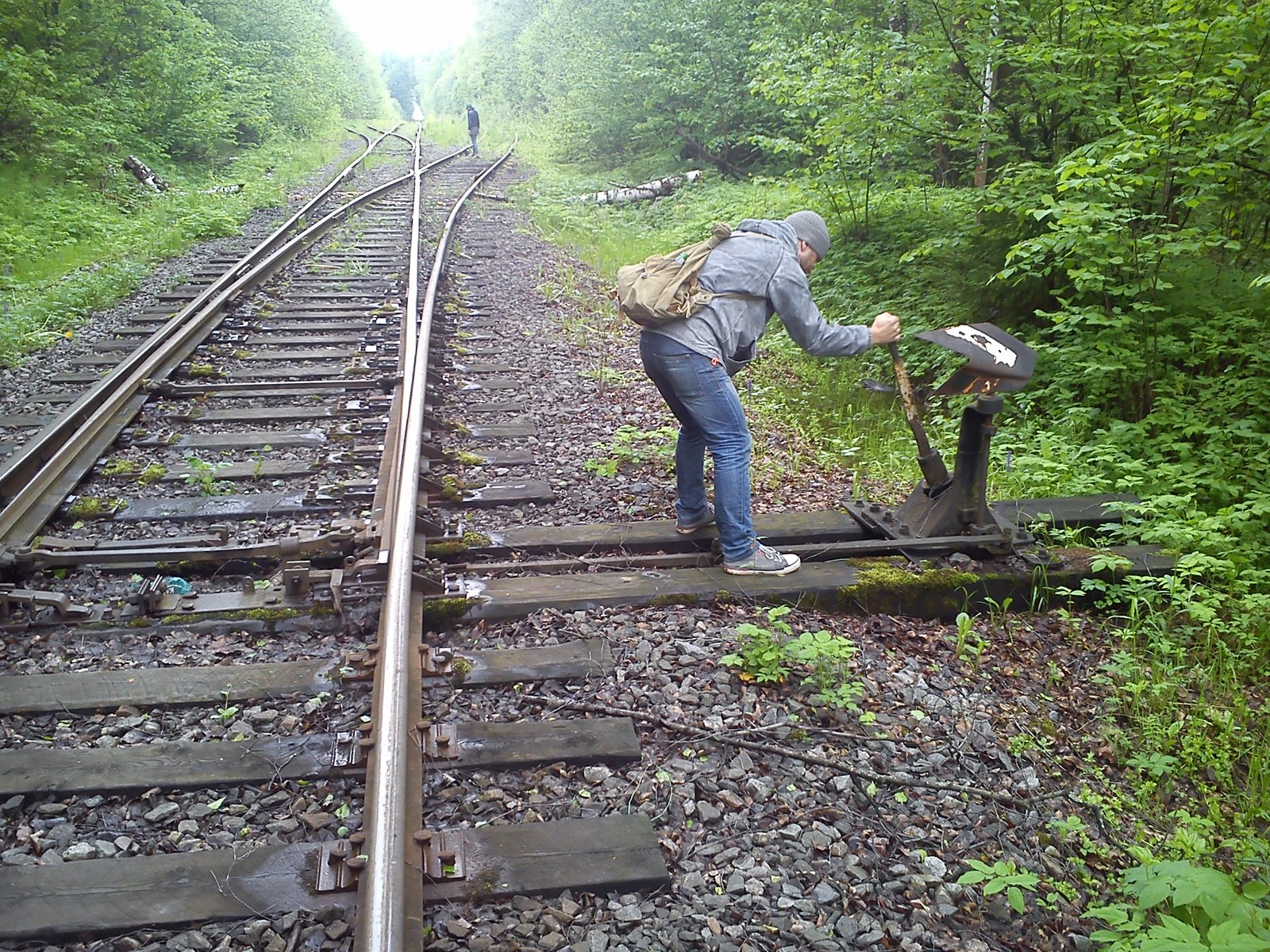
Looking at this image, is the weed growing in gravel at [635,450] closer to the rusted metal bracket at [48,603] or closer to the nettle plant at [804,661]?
the nettle plant at [804,661]

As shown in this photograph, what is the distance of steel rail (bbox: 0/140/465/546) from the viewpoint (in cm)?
440

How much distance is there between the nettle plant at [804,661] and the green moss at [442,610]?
110cm

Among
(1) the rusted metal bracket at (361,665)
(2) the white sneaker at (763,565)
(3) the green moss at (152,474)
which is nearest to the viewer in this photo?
(1) the rusted metal bracket at (361,665)

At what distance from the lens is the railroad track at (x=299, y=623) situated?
2391 millimetres

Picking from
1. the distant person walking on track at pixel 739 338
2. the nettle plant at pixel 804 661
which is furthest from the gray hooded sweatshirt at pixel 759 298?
the nettle plant at pixel 804 661

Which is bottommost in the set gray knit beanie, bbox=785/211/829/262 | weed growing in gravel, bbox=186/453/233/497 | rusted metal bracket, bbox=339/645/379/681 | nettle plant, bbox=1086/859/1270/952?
nettle plant, bbox=1086/859/1270/952

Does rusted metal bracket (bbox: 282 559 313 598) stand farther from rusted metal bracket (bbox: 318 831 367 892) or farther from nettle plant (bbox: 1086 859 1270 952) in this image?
nettle plant (bbox: 1086 859 1270 952)

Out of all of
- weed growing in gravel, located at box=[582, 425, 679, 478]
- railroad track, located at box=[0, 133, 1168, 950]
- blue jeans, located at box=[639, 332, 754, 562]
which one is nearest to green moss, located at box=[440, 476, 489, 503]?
railroad track, located at box=[0, 133, 1168, 950]

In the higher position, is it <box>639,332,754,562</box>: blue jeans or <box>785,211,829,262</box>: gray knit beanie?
<box>785,211,829,262</box>: gray knit beanie

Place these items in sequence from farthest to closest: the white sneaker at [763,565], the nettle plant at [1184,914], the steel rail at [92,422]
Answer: the steel rail at [92,422], the white sneaker at [763,565], the nettle plant at [1184,914]

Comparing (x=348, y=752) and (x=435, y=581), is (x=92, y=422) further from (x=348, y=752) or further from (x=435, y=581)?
(x=348, y=752)

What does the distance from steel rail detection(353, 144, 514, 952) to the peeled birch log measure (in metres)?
13.2

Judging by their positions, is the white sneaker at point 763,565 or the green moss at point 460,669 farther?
the white sneaker at point 763,565

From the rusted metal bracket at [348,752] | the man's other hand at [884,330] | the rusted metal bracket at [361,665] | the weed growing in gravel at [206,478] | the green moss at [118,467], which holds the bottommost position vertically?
the rusted metal bracket at [348,752]
